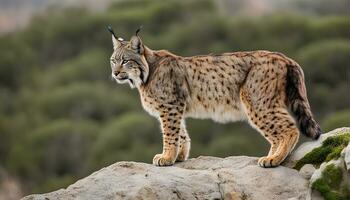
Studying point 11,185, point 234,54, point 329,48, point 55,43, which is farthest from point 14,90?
point 234,54

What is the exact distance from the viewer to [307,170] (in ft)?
53.7

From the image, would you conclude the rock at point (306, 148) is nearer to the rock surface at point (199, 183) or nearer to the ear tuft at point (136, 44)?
the rock surface at point (199, 183)

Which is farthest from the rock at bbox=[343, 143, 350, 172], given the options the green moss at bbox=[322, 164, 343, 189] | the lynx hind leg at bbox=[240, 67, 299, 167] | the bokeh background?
the bokeh background

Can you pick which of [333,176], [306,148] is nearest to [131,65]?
[306,148]

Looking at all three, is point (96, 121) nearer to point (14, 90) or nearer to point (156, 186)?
point (14, 90)

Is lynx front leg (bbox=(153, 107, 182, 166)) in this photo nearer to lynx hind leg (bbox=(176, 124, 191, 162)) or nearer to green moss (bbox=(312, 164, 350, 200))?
lynx hind leg (bbox=(176, 124, 191, 162))

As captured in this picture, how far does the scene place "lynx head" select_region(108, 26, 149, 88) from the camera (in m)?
18.4

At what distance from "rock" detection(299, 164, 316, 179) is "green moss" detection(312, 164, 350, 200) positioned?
116 cm

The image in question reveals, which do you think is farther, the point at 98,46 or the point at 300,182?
the point at 98,46

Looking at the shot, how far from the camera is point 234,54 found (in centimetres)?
1788

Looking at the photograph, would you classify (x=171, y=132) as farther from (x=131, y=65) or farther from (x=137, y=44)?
(x=137, y=44)

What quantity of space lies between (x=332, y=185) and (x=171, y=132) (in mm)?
3894

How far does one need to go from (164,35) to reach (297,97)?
61.3 m

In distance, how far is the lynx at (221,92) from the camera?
56.0ft
